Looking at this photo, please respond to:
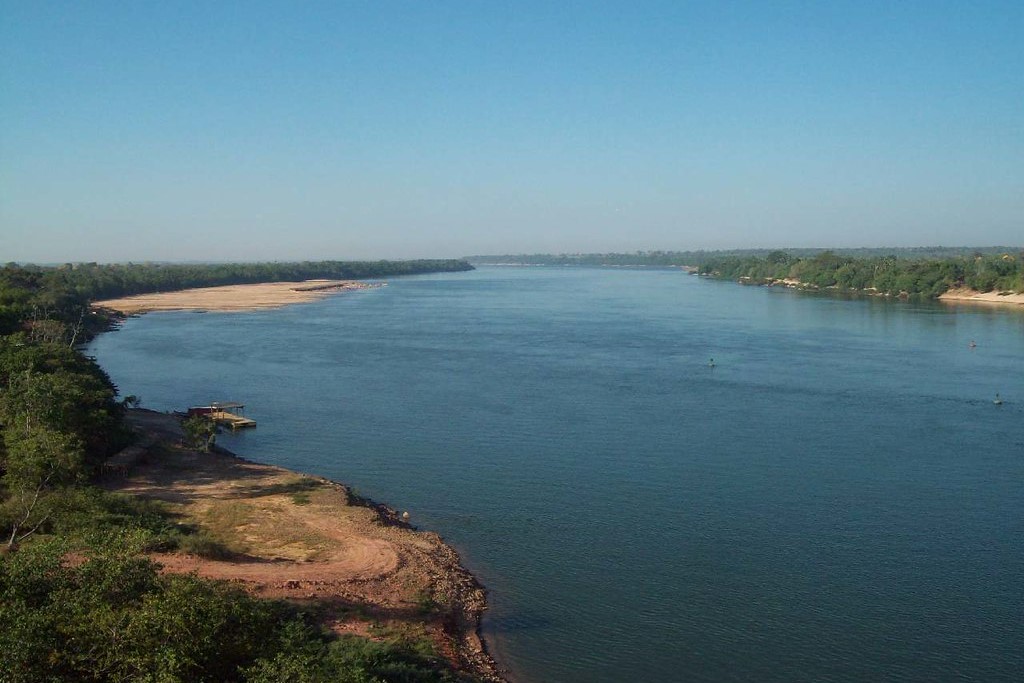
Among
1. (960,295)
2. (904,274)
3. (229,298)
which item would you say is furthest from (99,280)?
(960,295)

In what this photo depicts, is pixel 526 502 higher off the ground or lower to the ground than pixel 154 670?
lower

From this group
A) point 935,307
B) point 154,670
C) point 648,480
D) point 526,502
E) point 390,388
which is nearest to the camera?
point 154,670

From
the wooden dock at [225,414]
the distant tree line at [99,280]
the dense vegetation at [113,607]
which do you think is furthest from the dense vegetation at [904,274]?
the dense vegetation at [113,607]

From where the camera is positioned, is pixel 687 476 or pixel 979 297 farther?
pixel 979 297

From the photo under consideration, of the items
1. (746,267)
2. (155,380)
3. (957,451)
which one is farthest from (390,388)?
(746,267)

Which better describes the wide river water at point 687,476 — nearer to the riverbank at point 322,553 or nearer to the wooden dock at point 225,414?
the riverbank at point 322,553

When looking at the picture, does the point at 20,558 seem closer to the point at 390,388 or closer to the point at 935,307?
the point at 390,388

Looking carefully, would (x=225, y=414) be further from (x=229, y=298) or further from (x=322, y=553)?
(x=229, y=298)
